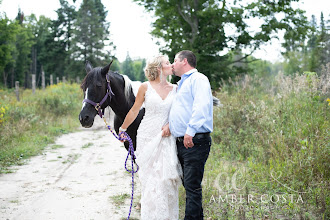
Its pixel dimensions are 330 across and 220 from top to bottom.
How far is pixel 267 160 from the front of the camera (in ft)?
16.5

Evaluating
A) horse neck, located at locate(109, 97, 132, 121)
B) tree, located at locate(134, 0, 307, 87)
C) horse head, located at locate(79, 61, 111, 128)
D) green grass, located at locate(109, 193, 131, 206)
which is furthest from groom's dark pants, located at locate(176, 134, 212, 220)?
tree, located at locate(134, 0, 307, 87)

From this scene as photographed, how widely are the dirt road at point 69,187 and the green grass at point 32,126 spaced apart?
45 cm

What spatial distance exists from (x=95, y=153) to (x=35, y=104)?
7275 mm

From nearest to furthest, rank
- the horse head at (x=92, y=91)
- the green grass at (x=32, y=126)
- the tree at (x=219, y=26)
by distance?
the horse head at (x=92, y=91)
the green grass at (x=32, y=126)
the tree at (x=219, y=26)

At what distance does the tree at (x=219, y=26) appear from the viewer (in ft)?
50.9

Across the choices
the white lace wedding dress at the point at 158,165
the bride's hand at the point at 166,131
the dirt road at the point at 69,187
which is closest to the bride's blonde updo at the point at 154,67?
the white lace wedding dress at the point at 158,165

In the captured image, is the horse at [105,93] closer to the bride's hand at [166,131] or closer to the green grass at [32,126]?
the bride's hand at [166,131]

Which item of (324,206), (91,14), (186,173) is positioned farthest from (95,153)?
(91,14)

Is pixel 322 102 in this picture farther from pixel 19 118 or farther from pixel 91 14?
pixel 91 14

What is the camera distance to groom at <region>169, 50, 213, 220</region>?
9.05ft

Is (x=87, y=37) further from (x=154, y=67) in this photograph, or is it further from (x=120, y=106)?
(x=154, y=67)

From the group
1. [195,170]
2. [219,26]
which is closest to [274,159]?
[195,170]

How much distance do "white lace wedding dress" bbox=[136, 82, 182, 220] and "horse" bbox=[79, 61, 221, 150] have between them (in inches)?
27.4

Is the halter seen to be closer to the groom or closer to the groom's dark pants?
the groom
